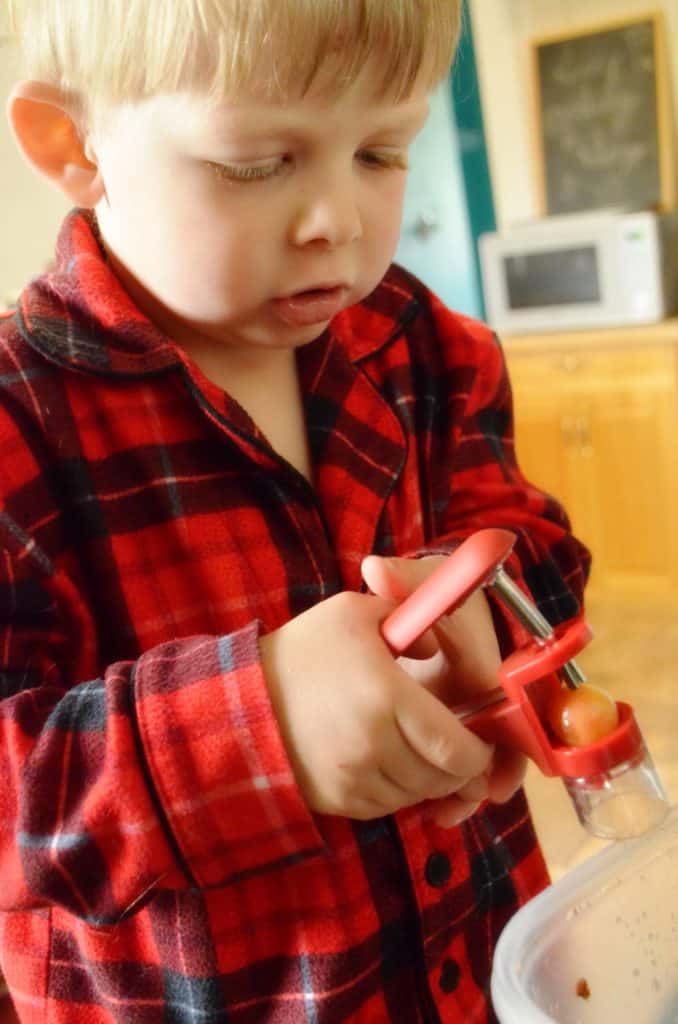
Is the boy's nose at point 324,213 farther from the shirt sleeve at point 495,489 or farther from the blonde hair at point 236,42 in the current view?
the shirt sleeve at point 495,489

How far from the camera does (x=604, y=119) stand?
106 inches

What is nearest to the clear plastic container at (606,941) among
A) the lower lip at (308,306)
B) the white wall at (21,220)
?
the lower lip at (308,306)

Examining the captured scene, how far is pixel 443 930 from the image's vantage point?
1.96ft

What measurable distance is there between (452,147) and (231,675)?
103 inches

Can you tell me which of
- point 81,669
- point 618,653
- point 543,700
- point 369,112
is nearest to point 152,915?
point 81,669

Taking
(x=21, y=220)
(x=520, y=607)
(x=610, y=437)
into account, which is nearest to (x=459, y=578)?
(x=520, y=607)

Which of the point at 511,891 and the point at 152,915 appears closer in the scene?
the point at 152,915

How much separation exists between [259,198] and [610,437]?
6.88 ft

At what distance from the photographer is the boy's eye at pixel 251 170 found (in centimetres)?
49

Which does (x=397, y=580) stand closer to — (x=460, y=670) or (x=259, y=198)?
(x=460, y=670)

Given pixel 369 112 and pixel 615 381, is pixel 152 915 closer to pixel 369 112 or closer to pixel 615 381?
pixel 369 112

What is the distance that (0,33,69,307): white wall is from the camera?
2545mm

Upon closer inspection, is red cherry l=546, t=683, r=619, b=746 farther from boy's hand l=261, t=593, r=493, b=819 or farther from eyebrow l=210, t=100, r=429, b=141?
eyebrow l=210, t=100, r=429, b=141

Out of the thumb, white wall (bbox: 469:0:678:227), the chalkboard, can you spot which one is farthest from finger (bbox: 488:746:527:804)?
white wall (bbox: 469:0:678:227)
